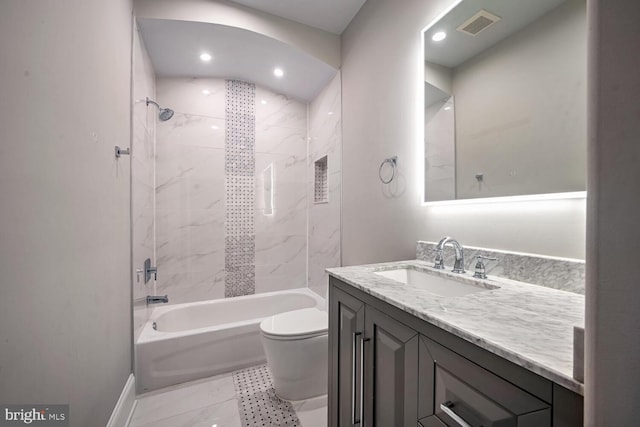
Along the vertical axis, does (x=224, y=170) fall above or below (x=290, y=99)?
below

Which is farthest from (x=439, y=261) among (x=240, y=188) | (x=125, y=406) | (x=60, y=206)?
(x=240, y=188)

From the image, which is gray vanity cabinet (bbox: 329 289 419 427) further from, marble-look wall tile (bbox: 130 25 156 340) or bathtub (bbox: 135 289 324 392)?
marble-look wall tile (bbox: 130 25 156 340)

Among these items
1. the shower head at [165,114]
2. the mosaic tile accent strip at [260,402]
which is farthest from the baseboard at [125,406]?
the shower head at [165,114]

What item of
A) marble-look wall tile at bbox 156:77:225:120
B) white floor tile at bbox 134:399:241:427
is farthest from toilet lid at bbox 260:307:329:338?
marble-look wall tile at bbox 156:77:225:120

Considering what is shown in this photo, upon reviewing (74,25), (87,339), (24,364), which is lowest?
(87,339)

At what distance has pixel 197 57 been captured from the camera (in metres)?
2.21

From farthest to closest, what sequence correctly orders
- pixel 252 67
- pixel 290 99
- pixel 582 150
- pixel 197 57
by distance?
1. pixel 290 99
2. pixel 252 67
3. pixel 197 57
4. pixel 582 150

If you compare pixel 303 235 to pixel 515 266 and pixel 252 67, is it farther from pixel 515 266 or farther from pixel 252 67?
pixel 515 266

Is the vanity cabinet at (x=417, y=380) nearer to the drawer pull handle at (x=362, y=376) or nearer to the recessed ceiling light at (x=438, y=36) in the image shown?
the drawer pull handle at (x=362, y=376)

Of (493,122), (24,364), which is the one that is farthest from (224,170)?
(493,122)

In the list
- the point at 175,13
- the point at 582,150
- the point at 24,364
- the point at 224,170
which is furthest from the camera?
the point at 224,170

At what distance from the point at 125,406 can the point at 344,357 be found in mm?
1391

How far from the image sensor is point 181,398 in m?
1.67

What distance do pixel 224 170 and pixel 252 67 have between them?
1041mm
